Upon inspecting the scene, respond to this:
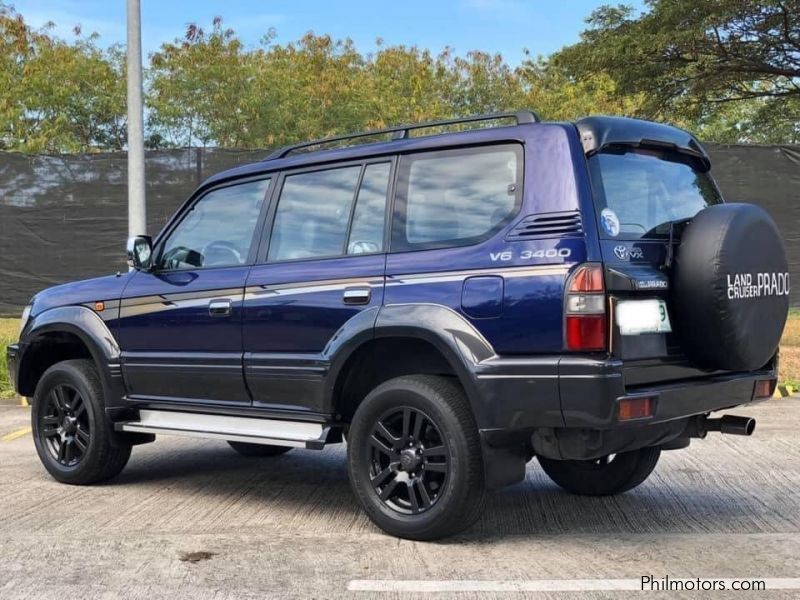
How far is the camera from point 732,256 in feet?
13.7

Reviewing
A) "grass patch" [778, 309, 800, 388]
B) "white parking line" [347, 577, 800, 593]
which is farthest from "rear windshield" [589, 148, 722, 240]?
"grass patch" [778, 309, 800, 388]

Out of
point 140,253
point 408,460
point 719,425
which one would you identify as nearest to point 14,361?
point 140,253

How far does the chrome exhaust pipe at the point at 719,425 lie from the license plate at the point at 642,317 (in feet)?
2.10

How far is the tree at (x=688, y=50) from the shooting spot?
43.4 feet

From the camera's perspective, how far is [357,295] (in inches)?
181

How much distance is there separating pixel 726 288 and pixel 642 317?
15.8 inches

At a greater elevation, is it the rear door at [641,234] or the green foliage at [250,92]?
the green foliage at [250,92]

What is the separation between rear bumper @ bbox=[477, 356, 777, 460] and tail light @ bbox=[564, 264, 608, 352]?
0.07m

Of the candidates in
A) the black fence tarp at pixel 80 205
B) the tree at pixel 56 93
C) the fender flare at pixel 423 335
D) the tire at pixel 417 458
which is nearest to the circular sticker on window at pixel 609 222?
the fender flare at pixel 423 335

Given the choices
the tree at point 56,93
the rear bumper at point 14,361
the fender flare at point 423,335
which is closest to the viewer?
the fender flare at point 423,335

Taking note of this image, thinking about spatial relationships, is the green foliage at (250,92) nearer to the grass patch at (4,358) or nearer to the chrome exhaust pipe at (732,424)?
the grass patch at (4,358)

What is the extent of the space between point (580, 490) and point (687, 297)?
1650 millimetres

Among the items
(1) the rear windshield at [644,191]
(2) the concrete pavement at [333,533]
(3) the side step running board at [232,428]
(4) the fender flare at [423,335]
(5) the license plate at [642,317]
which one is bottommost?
(2) the concrete pavement at [333,533]

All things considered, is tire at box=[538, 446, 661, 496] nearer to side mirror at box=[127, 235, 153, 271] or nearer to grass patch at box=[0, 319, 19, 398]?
side mirror at box=[127, 235, 153, 271]
